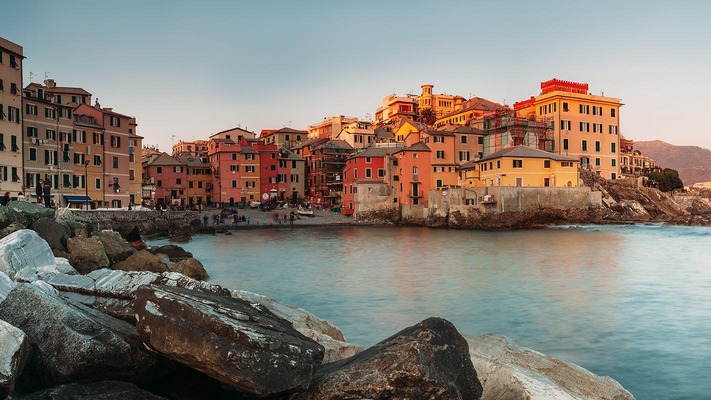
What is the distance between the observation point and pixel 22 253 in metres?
11.3

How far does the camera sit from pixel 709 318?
18.0m

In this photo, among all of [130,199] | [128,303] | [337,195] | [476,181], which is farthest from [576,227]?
[128,303]

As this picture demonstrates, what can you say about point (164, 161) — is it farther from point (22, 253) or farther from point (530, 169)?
point (22, 253)

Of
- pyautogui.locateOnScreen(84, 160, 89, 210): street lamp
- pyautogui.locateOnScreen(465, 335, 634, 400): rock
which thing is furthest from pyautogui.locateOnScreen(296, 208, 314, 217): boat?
pyautogui.locateOnScreen(465, 335, 634, 400): rock

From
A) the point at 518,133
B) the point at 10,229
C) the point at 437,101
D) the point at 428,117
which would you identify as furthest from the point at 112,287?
the point at 437,101

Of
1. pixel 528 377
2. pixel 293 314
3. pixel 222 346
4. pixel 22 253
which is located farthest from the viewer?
pixel 22 253

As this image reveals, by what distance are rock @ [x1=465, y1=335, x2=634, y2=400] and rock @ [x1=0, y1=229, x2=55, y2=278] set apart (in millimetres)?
9003

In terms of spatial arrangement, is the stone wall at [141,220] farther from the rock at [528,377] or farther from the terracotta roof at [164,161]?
the rock at [528,377]

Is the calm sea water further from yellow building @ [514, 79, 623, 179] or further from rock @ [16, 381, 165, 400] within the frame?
yellow building @ [514, 79, 623, 179]

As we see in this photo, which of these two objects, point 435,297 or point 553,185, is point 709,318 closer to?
point 435,297

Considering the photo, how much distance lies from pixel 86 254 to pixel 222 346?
12.9 metres

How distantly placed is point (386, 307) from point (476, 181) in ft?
168

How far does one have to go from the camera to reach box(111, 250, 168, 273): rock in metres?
18.6

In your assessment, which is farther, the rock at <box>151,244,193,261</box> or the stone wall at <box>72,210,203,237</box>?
the stone wall at <box>72,210,203,237</box>
